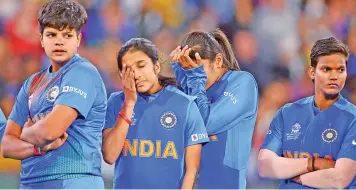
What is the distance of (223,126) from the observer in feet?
17.1

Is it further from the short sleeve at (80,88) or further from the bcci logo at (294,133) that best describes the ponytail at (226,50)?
the short sleeve at (80,88)

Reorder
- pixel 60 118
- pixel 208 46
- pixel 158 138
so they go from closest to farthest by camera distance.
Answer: pixel 60 118
pixel 158 138
pixel 208 46

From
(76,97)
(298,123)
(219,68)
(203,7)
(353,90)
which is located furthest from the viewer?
(203,7)

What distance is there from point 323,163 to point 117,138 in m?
1.38

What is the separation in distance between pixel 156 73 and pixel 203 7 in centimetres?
533

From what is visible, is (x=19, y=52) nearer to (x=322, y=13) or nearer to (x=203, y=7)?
(x=203, y=7)

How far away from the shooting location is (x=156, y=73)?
4895mm

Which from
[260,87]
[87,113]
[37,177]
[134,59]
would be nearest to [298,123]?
[134,59]

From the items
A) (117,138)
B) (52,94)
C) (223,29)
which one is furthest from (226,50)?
(223,29)

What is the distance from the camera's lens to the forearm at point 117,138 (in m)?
4.65

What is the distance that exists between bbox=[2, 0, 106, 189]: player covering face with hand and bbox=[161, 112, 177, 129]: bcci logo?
463 mm

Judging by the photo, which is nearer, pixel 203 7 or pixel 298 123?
pixel 298 123

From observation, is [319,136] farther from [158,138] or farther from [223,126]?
A: [158,138]

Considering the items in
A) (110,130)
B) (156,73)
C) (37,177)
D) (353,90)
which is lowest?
(37,177)
